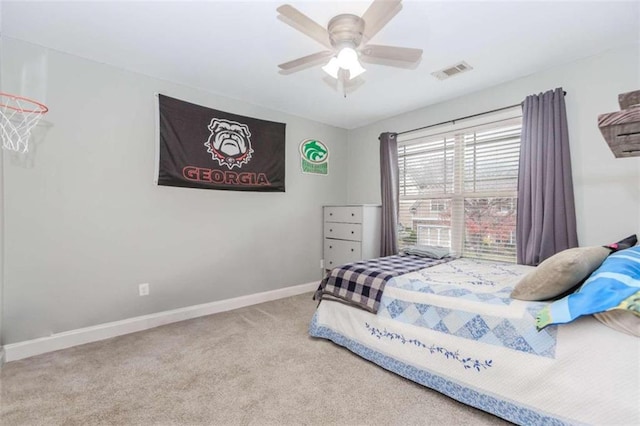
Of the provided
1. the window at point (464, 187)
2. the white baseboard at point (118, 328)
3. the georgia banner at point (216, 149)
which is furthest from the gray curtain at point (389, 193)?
the white baseboard at point (118, 328)

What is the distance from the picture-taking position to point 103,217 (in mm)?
2523

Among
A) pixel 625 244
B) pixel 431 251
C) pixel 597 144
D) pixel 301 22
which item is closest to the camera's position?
pixel 301 22

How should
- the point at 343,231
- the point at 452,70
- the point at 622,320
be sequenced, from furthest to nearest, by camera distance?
the point at 343,231 → the point at 452,70 → the point at 622,320

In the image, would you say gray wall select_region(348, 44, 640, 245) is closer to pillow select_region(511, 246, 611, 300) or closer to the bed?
the bed

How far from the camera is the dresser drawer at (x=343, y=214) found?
3.72 metres

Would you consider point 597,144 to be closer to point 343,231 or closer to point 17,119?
point 343,231

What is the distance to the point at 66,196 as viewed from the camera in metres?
2.36

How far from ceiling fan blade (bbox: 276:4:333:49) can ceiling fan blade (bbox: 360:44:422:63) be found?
0.88 ft

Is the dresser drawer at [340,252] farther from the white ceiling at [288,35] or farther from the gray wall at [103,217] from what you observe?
the white ceiling at [288,35]

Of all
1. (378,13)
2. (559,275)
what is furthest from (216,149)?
(559,275)

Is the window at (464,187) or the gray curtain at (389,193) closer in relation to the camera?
the window at (464,187)

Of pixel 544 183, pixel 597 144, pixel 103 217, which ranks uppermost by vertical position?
pixel 597 144

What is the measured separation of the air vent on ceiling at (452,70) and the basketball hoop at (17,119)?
10.8ft

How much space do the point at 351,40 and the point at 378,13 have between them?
0.88 feet
